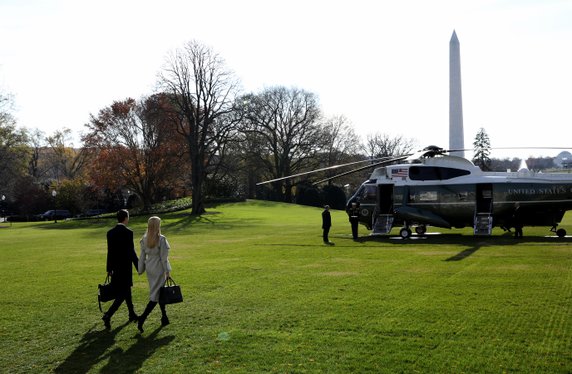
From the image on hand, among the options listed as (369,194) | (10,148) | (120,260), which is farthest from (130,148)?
(120,260)

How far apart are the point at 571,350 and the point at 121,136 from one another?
5364 centimetres

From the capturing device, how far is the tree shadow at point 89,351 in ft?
22.4

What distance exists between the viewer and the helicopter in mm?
22109

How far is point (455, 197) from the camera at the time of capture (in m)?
23.5

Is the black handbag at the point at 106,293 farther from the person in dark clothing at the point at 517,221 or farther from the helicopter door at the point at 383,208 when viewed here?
the person in dark clothing at the point at 517,221

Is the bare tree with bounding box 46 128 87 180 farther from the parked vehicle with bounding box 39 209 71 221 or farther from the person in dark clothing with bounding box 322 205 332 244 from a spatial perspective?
the person in dark clothing with bounding box 322 205 332 244

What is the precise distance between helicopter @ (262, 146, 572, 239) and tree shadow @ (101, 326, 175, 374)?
14970 millimetres

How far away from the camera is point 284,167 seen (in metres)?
70.1

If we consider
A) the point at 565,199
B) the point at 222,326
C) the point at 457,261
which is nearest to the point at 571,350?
the point at 222,326

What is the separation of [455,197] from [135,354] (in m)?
18.7

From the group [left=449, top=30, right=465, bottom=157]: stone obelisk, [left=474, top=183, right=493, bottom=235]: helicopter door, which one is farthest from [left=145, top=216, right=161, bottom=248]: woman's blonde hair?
[left=449, top=30, right=465, bottom=157]: stone obelisk

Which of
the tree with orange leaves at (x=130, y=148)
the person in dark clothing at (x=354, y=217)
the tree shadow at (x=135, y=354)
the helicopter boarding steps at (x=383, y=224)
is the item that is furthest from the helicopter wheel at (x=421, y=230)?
the tree with orange leaves at (x=130, y=148)

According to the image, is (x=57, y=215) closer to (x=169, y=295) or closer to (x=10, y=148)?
(x=10, y=148)

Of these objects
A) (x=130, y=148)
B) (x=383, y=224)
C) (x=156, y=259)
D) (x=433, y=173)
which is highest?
(x=130, y=148)
